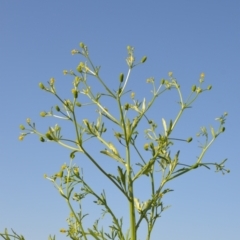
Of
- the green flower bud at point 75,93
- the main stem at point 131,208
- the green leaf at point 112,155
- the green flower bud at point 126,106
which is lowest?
the main stem at point 131,208

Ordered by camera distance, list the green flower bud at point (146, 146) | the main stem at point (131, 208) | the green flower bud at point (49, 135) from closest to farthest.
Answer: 1. the main stem at point (131, 208)
2. the green flower bud at point (49, 135)
3. the green flower bud at point (146, 146)

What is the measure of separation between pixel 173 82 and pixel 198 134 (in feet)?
2.36

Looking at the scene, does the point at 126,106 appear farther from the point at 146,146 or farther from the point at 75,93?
the point at 75,93

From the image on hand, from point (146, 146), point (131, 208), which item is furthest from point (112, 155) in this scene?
point (131, 208)

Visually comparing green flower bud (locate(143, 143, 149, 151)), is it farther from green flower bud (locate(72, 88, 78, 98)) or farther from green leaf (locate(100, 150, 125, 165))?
green flower bud (locate(72, 88, 78, 98))

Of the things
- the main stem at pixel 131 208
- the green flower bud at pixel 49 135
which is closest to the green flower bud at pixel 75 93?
the green flower bud at pixel 49 135

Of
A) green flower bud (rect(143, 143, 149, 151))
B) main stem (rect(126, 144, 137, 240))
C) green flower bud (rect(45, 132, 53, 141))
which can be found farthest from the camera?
green flower bud (rect(143, 143, 149, 151))

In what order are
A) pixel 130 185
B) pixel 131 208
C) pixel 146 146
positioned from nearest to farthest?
pixel 131 208
pixel 130 185
pixel 146 146

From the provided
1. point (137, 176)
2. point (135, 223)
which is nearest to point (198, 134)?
point (137, 176)

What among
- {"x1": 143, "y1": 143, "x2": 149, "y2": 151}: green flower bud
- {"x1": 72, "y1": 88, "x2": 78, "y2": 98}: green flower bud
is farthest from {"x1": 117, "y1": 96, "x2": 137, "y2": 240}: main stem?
{"x1": 72, "y1": 88, "x2": 78, "y2": 98}: green flower bud

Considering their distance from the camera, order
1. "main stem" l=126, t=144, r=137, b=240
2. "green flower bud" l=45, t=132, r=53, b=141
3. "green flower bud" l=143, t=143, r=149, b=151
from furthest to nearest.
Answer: "green flower bud" l=143, t=143, r=149, b=151 < "green flower bud" l=45, t=132, r=53, b=141 < "main stem" l=126, t=144, r=137, b=240

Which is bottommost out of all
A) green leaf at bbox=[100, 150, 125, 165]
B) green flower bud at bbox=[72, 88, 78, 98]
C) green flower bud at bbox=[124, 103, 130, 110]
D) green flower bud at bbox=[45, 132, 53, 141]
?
green leaf at bbox=[100, 150, 125, 165]

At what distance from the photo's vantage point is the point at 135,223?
4.52 meters

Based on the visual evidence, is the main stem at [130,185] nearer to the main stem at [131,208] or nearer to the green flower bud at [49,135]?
the main stem at [131,208]
